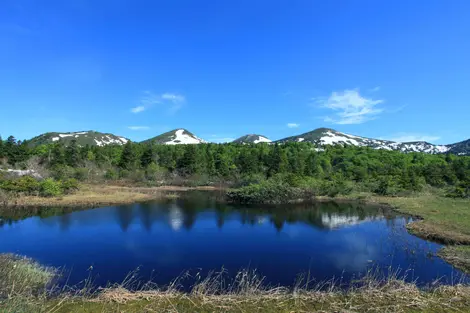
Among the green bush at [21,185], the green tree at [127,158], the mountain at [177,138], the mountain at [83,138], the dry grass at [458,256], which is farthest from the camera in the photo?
the mountain at [177,138]

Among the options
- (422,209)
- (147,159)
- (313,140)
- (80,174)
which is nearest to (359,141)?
(313,140)

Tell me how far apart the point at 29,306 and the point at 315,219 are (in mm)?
22627

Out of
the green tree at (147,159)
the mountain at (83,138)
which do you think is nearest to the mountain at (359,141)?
the mountain at (83,138)

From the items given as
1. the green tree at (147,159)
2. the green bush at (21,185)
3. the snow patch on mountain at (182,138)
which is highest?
the snow patch on mountain at (182,138)

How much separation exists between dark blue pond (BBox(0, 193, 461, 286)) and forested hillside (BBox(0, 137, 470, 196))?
17120 mm

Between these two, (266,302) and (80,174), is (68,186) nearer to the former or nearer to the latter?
(80,174)

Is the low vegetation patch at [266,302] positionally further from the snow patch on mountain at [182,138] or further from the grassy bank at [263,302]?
the snow patch on mountain at [182,138]

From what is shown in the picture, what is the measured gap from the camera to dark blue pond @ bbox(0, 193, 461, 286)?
1307 centimetres

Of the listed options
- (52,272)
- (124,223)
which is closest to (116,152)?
(124,223)

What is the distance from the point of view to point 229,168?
2434 inches

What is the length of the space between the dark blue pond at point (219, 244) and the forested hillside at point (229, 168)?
56.2 ft

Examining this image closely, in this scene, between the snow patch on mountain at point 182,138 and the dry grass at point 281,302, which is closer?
Answer: the dry grass at point 281,302

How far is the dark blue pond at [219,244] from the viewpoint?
42.9ft

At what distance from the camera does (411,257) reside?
48.8ft
